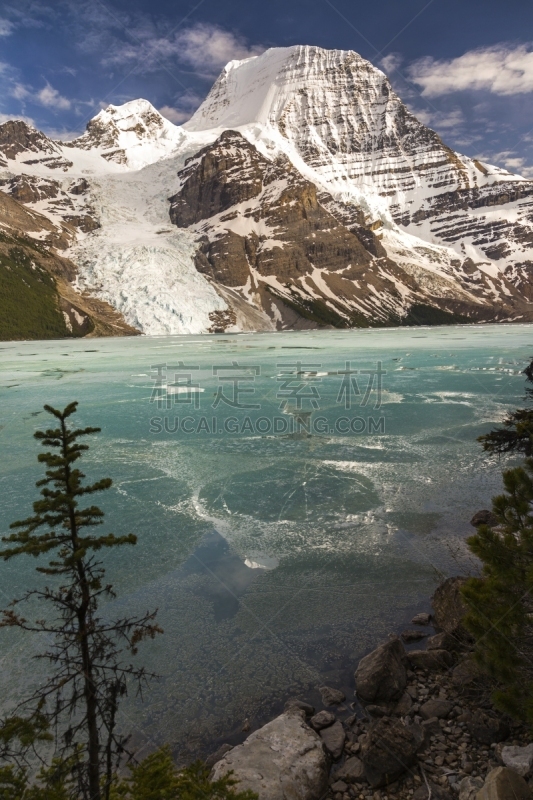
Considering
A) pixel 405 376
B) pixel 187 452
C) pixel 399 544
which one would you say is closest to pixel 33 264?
pixel 405 376

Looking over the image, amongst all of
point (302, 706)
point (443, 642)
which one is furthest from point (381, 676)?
point (443, 642)

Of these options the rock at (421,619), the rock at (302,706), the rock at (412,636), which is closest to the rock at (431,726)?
the rock at (302,706)

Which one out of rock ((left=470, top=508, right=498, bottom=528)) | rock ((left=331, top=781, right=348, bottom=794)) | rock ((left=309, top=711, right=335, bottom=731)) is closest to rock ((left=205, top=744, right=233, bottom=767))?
rock ((left=309, top=711, right=335, bottom=731))

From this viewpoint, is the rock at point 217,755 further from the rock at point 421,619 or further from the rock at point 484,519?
the rock at point 484,519

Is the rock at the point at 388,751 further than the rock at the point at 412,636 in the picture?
No

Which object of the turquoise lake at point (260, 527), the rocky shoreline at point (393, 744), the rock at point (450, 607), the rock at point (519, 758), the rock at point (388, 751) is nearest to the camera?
the rock at point (519, 758)
